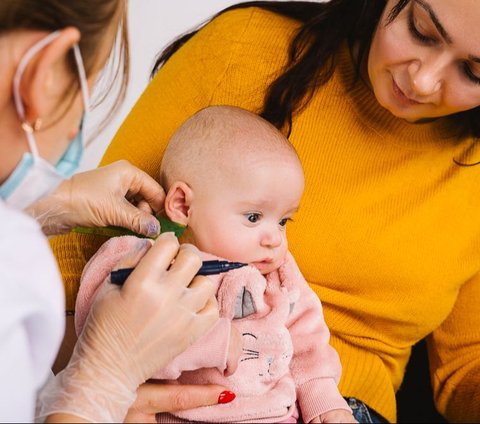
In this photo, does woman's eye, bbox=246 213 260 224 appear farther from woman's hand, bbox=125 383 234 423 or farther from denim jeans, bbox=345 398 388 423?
denim jeans, bbox=345 398 388 423

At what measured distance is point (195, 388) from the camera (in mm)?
1162

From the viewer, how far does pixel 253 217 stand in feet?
4.15

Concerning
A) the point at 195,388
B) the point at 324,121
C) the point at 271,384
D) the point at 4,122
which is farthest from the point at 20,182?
the point at 324,121

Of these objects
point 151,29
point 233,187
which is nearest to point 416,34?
point 233,187

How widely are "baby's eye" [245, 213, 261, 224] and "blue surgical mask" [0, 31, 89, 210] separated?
33 cm

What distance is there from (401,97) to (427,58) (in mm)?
102

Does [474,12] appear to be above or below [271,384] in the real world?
above

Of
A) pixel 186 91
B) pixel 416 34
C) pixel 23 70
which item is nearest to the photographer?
pixel 23 70

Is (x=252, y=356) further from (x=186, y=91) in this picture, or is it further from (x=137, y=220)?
(x=186, y=91)

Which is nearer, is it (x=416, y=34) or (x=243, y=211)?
(x=243, y=211)

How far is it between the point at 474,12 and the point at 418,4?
0.11 meters

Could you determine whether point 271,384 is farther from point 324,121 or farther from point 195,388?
point 324,121

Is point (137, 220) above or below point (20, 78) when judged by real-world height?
below

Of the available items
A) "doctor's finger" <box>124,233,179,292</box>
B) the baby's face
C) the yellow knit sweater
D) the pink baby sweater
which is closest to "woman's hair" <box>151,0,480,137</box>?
the yellow knit sweater
